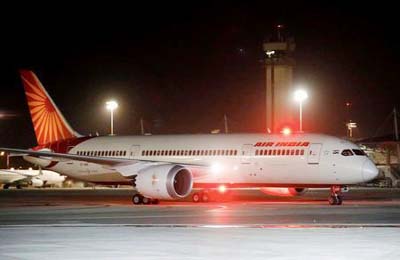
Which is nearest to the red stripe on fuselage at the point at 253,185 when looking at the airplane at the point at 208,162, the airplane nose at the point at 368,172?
the airplane at the point at 208,162

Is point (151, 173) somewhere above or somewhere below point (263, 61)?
below

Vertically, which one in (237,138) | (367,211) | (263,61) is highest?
(263,61)

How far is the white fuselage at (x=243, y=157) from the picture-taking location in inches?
1521

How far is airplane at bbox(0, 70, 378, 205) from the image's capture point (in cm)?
3872

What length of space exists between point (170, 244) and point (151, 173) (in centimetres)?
2070

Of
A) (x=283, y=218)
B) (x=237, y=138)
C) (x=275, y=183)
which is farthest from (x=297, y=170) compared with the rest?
(x=283, y=218)

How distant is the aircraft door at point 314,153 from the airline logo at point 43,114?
52.8ft

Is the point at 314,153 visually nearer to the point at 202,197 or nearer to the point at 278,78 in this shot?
the point at 202,197

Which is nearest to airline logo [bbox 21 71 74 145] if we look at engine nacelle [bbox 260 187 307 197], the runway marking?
engine nacelle [bbox 260 187 307 197]

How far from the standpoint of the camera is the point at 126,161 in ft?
139

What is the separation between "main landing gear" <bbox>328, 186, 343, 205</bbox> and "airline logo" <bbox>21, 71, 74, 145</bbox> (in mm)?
17344

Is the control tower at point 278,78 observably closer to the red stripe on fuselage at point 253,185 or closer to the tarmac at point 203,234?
the red stripe on fuselage at point 253,185

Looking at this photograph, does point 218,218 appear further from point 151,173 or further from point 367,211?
point 151,173

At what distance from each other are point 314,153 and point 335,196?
2347mm
